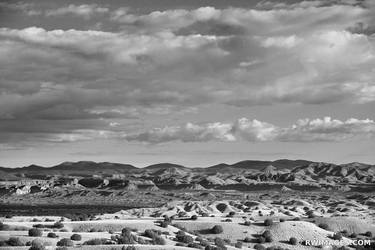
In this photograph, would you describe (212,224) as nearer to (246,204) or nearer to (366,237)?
(366,237)

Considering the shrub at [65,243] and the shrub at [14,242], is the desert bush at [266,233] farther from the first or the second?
the shrub at [14,242]

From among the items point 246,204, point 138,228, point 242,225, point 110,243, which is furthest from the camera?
point 246,204

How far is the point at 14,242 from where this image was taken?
40938 mm

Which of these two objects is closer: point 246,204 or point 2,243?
point 2,243

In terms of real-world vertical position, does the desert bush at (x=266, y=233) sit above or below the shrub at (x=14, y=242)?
below

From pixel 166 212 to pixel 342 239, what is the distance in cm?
5646

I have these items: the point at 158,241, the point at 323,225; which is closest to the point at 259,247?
the point at 158,241

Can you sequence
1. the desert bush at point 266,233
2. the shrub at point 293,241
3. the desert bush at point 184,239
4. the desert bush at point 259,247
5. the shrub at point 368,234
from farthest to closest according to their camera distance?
the shrub at point 368,234 < the desert bush at point 266,233 < the shrub at point 293,241 < the desert bush at point 259,247 < the desert bush at point 184,239

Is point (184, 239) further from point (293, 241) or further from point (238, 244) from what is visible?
point (293, 241)

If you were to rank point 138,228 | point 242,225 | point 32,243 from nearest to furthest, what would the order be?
point 32,243 → point 138,228 → point 242,225

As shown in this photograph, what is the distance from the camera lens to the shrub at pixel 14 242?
40641 mm

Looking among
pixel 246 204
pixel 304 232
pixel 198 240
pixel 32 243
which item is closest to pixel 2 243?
pixel 32 243

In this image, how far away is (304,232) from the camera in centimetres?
5959

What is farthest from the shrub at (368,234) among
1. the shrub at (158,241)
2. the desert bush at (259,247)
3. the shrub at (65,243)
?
the shrub at (65,243)
